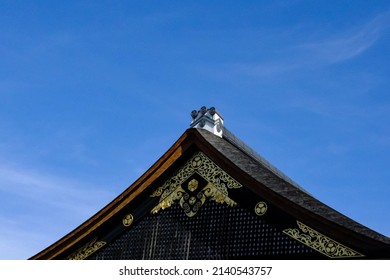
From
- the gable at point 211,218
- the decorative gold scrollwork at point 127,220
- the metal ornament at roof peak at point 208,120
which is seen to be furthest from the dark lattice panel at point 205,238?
the metal ornament at roof peak at point 208,120

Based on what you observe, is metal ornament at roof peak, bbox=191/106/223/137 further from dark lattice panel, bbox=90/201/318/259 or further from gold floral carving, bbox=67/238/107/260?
gold floral carving, bbox=67/238/107/260

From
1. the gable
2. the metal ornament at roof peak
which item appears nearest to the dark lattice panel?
the gable

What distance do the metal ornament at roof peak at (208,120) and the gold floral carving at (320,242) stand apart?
11.2ft

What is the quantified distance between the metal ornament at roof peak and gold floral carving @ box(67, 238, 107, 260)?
3143 mm

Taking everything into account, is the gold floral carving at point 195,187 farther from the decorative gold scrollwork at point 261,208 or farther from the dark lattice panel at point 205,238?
the decorative gold scrollwork at point 261,208

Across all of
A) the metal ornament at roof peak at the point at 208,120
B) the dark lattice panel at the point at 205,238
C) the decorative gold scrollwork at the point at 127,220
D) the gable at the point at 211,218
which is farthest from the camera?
the metal ornament at roof peak at the point at 208,120

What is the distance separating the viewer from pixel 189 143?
12961 mm

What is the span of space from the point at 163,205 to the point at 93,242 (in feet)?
5.94

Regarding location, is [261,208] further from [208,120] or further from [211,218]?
[208,120]

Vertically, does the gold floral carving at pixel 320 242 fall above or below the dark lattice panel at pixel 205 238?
below

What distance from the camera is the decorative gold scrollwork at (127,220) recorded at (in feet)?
43.6

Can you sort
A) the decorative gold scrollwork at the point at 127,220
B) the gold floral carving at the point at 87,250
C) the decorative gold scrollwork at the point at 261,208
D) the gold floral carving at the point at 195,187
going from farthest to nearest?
the gold floral carving at the point at 87,250 < the decorative gold scrollwork at the point at 127,220 < the gold floral carving at the point at 195,187 < the decorative gold scrollwork at the point at 261,208

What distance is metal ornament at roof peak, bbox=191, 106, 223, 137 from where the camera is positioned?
13648mm
